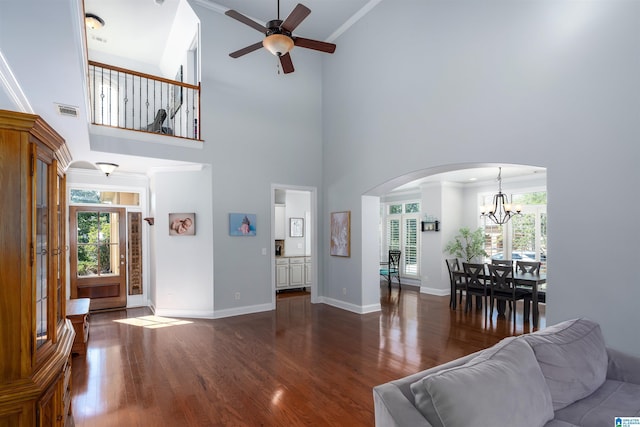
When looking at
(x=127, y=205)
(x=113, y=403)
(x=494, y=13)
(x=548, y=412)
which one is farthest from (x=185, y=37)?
(x=548, y=412)

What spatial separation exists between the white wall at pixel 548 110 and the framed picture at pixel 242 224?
2521 millimetres

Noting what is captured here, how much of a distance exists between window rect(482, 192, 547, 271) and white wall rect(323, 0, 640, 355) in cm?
430

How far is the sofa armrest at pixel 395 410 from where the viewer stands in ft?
4.67

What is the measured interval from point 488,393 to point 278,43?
11.7 ft

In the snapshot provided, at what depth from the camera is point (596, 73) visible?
10.7 feet

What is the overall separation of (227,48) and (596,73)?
5.43 metres

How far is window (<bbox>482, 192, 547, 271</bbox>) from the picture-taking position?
24.5 feet

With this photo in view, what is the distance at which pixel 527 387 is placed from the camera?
160 centimetres

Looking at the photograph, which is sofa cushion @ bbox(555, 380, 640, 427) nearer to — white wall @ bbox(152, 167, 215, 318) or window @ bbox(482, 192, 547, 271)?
white wall @ bbox(152, 167, 215, 318)

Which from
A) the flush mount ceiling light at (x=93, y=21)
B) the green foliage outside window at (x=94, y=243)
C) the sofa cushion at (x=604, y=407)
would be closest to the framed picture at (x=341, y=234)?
the green foliage outside window at (x=94, y=243)

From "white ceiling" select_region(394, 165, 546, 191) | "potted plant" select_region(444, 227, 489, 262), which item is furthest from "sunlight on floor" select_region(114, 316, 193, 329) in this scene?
"potted plant" select_region(444, 227, 489, 262)

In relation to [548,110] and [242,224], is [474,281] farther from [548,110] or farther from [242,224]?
[242,224]

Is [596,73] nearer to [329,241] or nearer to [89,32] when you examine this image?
[329,241]

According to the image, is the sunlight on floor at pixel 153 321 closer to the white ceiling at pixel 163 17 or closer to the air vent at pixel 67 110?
the air vent at pixel 67 110
